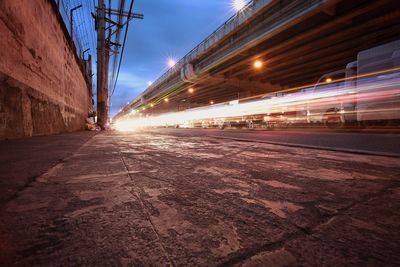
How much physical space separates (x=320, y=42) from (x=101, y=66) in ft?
59.0

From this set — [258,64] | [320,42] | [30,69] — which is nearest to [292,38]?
[320,42]

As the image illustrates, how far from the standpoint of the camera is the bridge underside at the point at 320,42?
10.7 meters

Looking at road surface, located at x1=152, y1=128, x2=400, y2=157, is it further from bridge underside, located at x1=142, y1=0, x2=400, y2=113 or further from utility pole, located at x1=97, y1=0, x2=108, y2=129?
utility pole, located at x1=97, y1=0, x2=108, y2=129

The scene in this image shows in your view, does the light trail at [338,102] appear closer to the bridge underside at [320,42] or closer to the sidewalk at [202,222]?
the bridge underside at [320,42]

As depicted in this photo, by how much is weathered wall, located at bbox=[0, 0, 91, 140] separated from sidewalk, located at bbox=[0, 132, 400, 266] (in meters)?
Result: 4.94

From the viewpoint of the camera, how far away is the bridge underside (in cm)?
1070

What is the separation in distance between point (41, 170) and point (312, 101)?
538 inches

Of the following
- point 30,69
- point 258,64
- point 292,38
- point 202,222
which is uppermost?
point 292,38

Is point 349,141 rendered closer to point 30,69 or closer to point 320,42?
point 30,69

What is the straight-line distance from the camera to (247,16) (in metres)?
13.4

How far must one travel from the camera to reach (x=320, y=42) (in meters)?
14.1

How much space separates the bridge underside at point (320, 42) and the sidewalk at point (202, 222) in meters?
11.8

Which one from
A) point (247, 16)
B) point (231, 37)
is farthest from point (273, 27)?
point (231, 37)

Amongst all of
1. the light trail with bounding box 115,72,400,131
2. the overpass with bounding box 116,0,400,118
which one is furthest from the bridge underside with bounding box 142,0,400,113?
the light trail with bounding box 115,72,400,131
